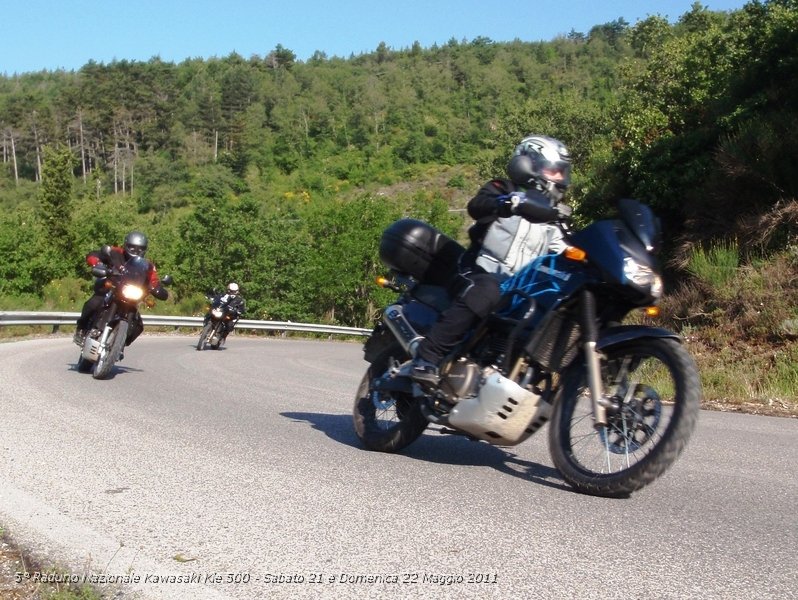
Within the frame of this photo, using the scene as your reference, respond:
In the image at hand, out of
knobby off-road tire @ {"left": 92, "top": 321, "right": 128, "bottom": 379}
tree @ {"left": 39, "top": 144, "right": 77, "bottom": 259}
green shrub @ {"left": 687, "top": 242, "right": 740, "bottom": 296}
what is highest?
green shrub @ {"left": 687, "top": 242, "right": 740, "bottom": 296}

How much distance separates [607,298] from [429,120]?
599ft

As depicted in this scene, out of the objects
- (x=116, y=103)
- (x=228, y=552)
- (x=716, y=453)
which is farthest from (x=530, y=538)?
(x=116, y=103)

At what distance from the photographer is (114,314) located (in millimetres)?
11656

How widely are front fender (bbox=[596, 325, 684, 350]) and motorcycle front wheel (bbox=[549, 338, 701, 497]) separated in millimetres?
35

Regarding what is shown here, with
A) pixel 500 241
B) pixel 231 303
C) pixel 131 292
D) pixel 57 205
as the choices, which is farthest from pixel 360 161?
pixel 500 241

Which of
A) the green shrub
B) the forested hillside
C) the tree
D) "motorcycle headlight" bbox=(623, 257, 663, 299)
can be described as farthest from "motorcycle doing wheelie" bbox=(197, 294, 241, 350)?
the tree

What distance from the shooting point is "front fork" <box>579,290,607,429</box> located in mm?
4656

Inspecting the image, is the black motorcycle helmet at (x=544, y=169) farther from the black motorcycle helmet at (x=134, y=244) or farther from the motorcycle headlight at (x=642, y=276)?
the black motorcycle helmet at (x=134, y=244)

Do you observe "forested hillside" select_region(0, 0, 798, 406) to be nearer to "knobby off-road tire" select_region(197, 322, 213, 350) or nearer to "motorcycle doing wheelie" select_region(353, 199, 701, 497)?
"motorcycle doing wheelie" select_region(353, 199, 701, 497)

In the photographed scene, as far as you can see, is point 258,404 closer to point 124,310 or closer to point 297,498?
point 124,310

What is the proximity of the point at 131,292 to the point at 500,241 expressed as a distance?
7.44 metres

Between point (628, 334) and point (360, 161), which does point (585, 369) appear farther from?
point (360, 161)

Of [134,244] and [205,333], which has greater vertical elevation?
[134,244]

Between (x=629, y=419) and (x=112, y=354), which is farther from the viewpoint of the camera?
(x=112, y=354)
